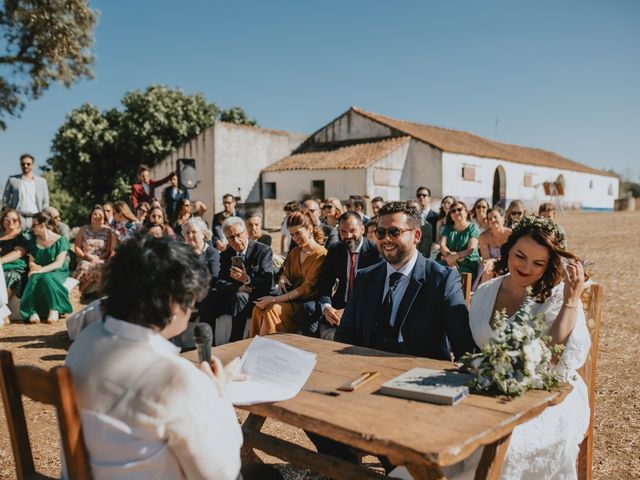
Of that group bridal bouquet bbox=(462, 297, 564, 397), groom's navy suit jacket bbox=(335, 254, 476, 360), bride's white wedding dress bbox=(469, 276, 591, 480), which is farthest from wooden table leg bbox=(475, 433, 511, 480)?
groom's navy suit jacket bbox=(335, 254, 476, 360)

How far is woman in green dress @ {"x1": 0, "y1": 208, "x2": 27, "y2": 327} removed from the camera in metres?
8.30

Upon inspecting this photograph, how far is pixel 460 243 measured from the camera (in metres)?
7.25

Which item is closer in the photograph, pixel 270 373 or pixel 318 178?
pixel 270 373

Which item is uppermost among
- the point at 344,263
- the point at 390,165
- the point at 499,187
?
the point at 390,165

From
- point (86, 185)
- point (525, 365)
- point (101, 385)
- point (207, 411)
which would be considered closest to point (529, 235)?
point (525, 365)

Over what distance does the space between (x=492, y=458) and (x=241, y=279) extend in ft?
13.1

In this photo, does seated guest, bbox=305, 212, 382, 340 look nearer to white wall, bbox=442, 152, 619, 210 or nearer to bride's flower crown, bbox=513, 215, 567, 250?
bride's flower crown, bbox=513, 215, 567, 250

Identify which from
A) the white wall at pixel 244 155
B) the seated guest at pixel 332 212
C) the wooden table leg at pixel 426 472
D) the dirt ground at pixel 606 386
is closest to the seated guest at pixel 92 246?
the dirt ground at pixel 606 386

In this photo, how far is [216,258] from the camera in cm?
625

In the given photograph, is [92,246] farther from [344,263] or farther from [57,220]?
[344,263]

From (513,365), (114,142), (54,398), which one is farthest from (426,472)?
(114,142)

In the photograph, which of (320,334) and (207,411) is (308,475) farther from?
(207,411)

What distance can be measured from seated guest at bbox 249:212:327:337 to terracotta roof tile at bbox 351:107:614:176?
22.8m

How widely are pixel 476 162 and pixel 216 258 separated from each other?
26.5 m
